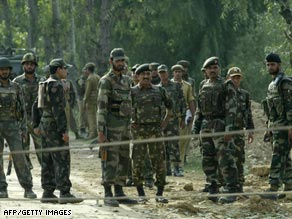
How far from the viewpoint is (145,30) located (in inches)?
1542

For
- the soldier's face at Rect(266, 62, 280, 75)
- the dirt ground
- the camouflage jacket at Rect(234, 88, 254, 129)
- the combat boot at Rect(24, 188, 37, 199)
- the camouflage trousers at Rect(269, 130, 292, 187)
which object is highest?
the soldier's face at Rect(266, 62, 280, 75)

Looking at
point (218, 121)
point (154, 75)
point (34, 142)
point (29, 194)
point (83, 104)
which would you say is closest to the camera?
point (29, 194)

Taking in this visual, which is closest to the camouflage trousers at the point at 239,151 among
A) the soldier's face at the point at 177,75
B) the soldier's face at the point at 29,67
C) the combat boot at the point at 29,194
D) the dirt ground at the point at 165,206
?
the dirt ground at the point at 165,206

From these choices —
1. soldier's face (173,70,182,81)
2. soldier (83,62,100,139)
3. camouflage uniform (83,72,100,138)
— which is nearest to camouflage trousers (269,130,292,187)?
soldier's face (173,70,182,81)

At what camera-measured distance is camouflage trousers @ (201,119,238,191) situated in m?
14.8

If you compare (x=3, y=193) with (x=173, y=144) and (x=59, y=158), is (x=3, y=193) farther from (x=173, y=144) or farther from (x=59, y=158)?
(x=173, y=144)

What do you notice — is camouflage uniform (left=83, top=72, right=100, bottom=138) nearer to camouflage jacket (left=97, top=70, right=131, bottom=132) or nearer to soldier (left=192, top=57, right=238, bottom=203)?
soldier (left=192, top=57, right=238, bottom=203)

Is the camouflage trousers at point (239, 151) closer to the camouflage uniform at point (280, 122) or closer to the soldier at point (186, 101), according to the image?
the camouflage uniform at point (280, 122)

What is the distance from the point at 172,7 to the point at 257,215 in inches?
913

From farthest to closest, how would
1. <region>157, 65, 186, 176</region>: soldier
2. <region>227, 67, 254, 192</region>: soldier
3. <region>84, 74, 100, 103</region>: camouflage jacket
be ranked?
1. <region>84, 74, 100, 103</region>: camouflage jacket
2. <region>157, 65, 186, 176</region>: soldier
3. <region>227, 67, 254, 192</region>: soldier

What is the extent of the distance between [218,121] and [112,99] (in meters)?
1.62

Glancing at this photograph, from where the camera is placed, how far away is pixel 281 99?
48.0 ft

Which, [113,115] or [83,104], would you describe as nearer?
[113,115]

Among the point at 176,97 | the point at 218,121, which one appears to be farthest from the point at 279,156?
the point at 176,97
